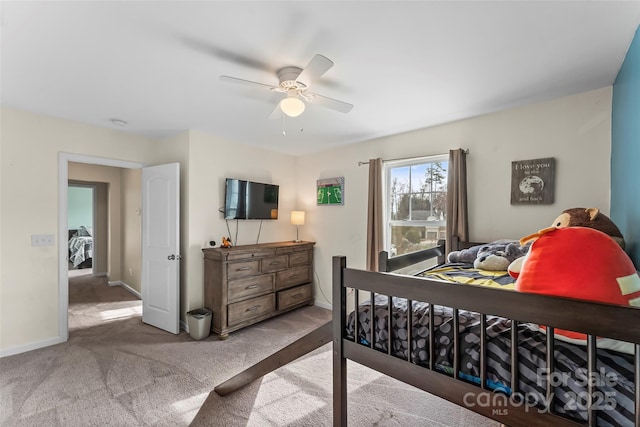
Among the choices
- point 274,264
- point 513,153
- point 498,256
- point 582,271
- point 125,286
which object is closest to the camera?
point 582,271

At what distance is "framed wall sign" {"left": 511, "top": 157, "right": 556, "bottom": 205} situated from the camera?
95.3 inches

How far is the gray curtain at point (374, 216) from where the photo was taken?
3.48 m

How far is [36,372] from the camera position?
2.38 metres

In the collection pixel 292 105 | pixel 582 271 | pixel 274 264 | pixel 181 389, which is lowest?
pixel 181 389

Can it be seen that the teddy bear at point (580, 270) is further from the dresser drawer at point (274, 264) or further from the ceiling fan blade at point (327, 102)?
the dresser drawer at point (274, 264)

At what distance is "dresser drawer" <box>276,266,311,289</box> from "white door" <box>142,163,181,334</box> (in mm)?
1241

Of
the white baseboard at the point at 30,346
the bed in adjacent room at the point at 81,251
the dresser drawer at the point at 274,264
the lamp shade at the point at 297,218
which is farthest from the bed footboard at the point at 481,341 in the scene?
the bed in adjacent room at the point at 81,251

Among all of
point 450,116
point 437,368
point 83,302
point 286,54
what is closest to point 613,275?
point 437,368

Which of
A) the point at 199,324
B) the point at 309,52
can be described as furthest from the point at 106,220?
the point at 309,52

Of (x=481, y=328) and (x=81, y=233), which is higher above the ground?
(x=481, y=328)

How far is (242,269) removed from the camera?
3.30 metres

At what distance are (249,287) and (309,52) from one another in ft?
8.69

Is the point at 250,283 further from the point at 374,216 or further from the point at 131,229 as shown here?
the point at 131,229

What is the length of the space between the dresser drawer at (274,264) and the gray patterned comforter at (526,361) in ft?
8.08
